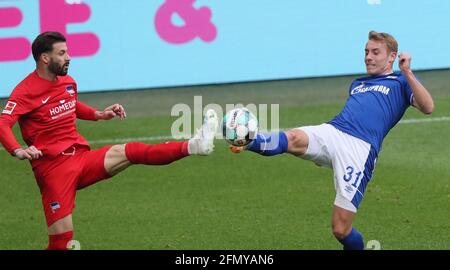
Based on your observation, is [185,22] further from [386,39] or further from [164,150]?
[164,150]

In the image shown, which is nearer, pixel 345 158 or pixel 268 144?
pixel 268 144

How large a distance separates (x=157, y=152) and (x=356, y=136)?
164cm

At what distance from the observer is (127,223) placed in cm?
1088

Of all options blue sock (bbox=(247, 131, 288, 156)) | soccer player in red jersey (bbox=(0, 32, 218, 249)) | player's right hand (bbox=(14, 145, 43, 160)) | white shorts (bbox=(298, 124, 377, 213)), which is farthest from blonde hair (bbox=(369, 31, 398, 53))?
player's right hand (bbox=(14, 145, 43, 160))

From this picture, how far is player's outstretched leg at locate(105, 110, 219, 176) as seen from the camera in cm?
834

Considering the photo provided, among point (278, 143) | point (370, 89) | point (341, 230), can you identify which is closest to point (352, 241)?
point (341, 230)

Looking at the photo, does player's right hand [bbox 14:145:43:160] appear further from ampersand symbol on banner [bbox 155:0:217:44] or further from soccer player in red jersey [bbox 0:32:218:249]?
ampersand symbol on banner [bbox 155:0:217:44]

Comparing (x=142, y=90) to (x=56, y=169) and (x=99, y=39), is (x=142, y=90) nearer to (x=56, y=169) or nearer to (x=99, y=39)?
(x=99, y=39)

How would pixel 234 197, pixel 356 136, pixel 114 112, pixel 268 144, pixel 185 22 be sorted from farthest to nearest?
pixel 185 22
pixel 234 197
pixel 114 112
pixel 356 136
pixel 268 144

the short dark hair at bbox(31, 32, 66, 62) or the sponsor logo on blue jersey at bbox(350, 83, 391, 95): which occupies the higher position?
the short dark hair at bbox(31, 32, 66, 62)

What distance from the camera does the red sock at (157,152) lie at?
27.9 ft

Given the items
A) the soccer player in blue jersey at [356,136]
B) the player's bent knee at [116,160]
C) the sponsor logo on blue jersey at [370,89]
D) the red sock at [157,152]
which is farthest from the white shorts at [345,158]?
the player's bent knee at [116,160]

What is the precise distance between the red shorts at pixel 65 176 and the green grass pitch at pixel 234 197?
1.21 meters

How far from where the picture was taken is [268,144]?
27.9ft
